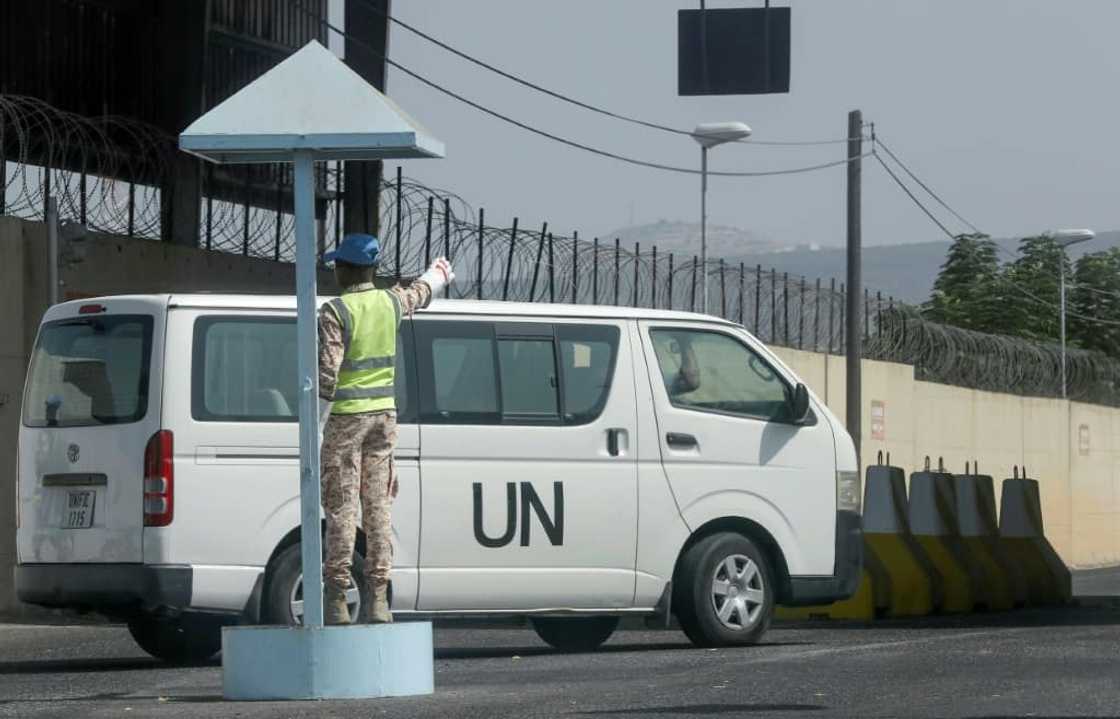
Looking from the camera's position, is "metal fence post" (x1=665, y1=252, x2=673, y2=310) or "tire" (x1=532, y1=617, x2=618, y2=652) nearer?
"tire" (x1=532, y1=617, x2=618, y2=652)

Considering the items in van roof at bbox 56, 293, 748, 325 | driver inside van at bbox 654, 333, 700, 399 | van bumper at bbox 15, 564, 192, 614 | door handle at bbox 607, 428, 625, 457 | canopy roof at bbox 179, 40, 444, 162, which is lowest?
van bumper at bbox 15, 564, 192, 614

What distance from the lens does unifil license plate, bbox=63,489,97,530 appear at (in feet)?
39.3

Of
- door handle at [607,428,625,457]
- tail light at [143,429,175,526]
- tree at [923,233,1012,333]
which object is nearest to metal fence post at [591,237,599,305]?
door handle at [607,428,625,457]

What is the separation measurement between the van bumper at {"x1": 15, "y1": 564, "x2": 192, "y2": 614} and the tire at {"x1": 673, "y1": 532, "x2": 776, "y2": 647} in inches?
113

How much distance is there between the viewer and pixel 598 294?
23266mm

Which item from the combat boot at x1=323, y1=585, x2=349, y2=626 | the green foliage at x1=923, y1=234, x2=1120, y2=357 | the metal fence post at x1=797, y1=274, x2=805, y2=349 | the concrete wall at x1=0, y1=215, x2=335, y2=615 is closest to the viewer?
the combat boot at x1=323, y1=585, x2=349, y2=626

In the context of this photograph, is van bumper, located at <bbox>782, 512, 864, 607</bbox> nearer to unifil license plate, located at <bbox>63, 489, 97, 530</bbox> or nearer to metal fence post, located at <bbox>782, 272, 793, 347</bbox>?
unifil license plate, located at <bbox>63, 489, 97, 530</bbox>

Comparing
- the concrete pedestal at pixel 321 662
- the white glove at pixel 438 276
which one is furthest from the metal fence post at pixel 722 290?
the concrete pedestal at pixel 321 662

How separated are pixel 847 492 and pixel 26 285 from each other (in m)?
6.48

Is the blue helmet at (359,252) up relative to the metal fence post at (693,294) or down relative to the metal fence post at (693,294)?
down

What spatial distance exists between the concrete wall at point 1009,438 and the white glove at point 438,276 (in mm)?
16938

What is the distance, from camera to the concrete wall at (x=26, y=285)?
1686 centimetres

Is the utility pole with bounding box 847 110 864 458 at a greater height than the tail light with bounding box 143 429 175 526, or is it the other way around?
the utility pole with bounding box 847 110 864 458

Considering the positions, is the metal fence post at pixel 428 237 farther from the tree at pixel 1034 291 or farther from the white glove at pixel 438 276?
the tree at pixel 1034 291
